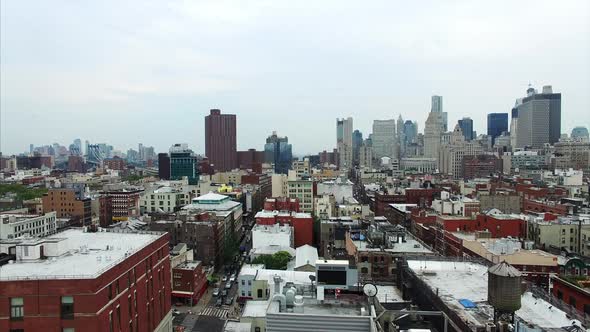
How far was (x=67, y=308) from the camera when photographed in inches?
1177

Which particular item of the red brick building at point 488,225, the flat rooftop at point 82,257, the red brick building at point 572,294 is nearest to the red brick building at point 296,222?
the red brick building at point 488,225


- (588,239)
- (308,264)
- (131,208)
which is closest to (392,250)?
(308,264)

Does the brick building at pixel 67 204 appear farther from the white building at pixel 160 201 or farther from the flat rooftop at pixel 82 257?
the flat rooftop at pixel 82 257

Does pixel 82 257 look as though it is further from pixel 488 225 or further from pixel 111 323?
pixel 488 225

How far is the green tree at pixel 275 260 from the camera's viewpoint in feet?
209

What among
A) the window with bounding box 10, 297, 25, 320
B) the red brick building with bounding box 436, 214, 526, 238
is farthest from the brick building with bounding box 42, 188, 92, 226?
the window with bounding box 10, 297, 25, 320

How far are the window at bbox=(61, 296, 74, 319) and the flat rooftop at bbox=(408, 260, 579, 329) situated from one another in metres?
24.1

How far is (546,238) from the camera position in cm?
6969

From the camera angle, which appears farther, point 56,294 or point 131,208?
point 131,208

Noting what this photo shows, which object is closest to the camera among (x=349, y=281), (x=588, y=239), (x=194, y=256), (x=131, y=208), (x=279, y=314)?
(x=279, y=314)

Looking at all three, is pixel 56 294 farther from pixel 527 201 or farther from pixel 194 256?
pixel 527 201

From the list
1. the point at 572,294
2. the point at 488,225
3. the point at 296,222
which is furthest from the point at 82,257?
the point at 488,225

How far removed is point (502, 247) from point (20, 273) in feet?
158

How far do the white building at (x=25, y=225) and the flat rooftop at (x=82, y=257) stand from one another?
41.6 m
